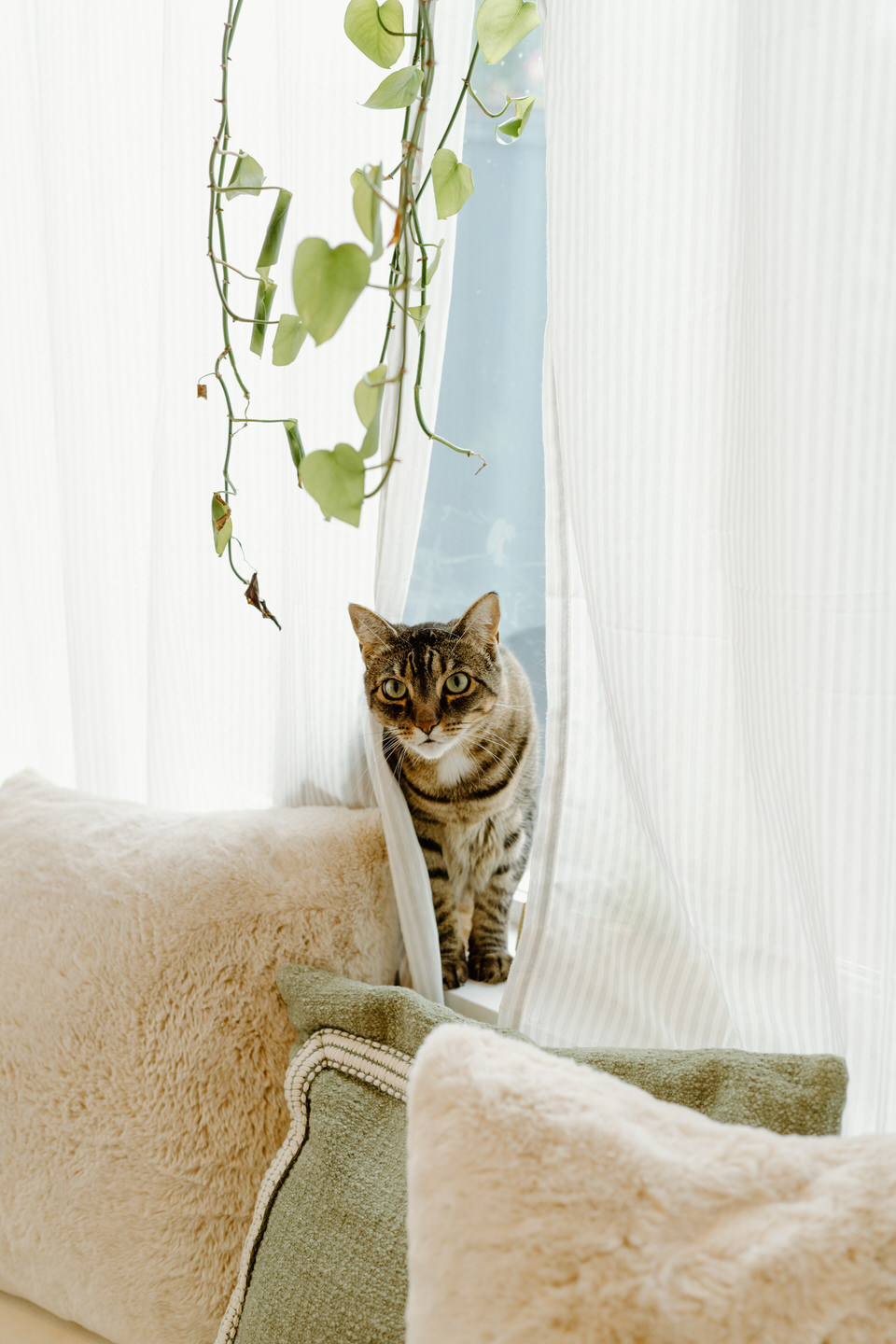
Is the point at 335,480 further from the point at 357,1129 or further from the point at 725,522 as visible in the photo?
the point at 357,1129

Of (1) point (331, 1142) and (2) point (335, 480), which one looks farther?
(1) point (331, 1142)

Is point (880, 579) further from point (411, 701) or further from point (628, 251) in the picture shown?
point (411, 701)

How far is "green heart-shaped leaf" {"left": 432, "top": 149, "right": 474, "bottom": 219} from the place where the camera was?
71 centimetres

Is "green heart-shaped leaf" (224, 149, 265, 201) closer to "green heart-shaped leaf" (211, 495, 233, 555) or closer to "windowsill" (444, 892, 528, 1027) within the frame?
"green heart-shaped leaf" (211, 495, 233, 555)

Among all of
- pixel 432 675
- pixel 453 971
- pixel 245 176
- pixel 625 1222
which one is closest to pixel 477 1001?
pixel 453 971

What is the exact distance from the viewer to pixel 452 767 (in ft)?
3.28

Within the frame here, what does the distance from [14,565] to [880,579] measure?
1.22 m

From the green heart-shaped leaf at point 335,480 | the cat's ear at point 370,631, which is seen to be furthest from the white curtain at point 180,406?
the green heart-shaped leaf at point 335,480

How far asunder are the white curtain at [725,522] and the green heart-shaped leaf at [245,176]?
259 millimetres

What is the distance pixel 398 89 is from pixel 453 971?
0.87 meters

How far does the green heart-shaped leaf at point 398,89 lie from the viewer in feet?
2.17

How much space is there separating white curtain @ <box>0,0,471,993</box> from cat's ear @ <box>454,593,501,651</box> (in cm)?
8

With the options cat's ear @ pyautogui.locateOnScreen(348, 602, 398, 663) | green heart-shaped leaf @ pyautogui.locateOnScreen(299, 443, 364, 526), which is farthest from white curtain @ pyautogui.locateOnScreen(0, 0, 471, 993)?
green heart-shaped leaf @ pyautogui.locateOnScreen(299, 443, 364, 526)

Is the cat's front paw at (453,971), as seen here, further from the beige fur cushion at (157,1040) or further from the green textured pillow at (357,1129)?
the green textured pillow at (357,1129)
